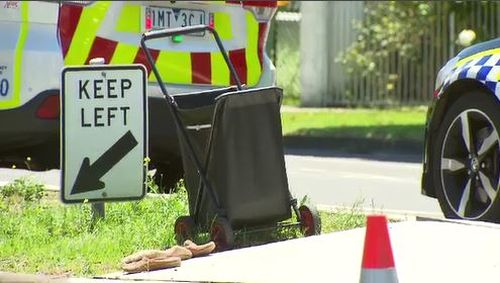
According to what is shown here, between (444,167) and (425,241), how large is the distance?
875mm

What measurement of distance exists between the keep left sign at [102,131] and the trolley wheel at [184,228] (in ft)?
0.89

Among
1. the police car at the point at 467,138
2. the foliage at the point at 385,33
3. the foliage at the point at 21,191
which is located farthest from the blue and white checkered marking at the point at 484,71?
the foliage at the point at 385,33

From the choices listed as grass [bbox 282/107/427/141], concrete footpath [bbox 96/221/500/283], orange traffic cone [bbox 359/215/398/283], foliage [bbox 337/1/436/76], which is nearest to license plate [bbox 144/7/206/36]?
concrete footpath [bbox 96/221/500/283]

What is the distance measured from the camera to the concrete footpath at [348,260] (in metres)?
5.46

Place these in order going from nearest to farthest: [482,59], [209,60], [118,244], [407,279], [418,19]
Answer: [407,279] → [118,244] → [482,59] → [209,60] → [418,19]

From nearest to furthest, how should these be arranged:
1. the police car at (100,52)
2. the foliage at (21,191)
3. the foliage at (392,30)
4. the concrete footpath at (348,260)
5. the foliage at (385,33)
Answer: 1. the concrete footpath at (348,260)
2. the police car at (100,52)
3. the foliage at (21,191)
4. the foliage at (392,30)
5. the foliage at (385,33)

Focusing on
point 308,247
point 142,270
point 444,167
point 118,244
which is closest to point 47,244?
point 118,244

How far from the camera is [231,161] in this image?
6102 mm

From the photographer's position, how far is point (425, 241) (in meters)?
6.45

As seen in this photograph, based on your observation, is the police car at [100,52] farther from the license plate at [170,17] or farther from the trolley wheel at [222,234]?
the trolley wheel at [222,234]

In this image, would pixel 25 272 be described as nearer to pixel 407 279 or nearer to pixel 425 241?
pixel 407 279

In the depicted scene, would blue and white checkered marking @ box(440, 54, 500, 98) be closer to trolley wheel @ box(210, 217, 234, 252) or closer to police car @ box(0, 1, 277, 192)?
police car @ box(0, 1, 277, 192)

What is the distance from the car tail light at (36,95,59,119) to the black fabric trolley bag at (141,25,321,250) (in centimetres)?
102

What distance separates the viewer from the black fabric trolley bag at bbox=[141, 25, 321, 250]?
609 centimetres
